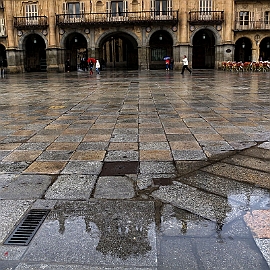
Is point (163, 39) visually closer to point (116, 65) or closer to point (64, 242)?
point (116, 65)

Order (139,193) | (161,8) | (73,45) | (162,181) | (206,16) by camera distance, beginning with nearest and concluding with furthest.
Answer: (139,193)
(162,181)
(206,16)
(161,8)
(73,45)

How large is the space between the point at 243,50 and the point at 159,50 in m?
9.75

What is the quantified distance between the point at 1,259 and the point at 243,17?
1541 inches

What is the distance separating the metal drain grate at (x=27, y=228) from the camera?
2.79 meters

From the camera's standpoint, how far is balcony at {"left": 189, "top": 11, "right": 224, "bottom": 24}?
35969 millimetres

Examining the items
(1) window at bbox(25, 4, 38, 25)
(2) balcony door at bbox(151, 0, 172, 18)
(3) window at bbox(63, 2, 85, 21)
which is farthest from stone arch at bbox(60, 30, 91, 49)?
(2) balcony door at bbox(151, 0, 172, 18)

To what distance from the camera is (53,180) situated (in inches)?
163

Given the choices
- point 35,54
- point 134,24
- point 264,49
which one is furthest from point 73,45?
point 264,49

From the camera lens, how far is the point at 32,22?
37062 mm

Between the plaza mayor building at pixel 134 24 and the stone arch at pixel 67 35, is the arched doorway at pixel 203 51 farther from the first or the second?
the stone arch at pixel 67 35

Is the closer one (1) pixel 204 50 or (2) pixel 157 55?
(1) pixel 204 50

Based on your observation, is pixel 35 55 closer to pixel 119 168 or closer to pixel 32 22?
pixel 32 22

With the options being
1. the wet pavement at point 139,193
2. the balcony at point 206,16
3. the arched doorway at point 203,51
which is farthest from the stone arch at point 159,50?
the wet pavement at point 139,193

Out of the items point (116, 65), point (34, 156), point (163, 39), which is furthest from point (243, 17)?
point (34, 156)
